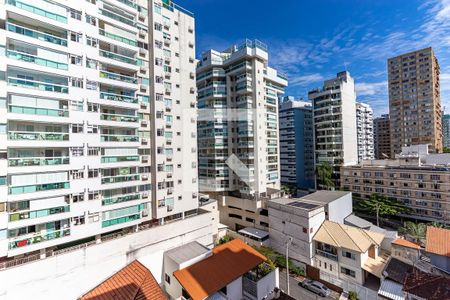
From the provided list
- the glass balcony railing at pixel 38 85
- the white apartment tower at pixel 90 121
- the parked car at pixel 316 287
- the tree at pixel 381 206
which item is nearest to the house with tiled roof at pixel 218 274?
the parked car at pixel 316 287

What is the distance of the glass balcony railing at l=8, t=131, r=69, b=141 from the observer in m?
17.9

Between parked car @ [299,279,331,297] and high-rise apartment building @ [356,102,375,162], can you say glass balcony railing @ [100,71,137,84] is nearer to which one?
parked car @ [299,279,331,297]

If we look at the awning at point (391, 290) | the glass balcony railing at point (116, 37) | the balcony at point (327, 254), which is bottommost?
the awning at point (391, 290)

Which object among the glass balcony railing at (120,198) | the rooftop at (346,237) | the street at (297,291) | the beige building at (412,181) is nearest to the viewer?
the glass balcony railing at (120,198)

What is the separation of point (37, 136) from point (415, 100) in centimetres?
9509

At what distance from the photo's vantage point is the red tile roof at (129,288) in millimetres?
18000

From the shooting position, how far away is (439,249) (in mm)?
22031

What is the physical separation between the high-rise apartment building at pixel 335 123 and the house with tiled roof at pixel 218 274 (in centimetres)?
3876

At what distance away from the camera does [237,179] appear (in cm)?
4228

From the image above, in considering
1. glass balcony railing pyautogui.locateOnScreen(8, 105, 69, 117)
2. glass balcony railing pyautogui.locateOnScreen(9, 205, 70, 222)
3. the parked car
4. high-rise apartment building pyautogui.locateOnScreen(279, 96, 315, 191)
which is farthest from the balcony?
high-rise apartment building pyautogui.locateOnScreen(279, 96, 315, 191)

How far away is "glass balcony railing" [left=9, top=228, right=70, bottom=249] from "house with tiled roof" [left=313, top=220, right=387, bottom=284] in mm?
28023

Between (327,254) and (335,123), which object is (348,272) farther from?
(335,123)

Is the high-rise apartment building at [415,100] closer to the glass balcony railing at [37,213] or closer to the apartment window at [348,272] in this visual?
the apartment window at [348,272]

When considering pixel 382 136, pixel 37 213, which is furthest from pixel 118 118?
pixel 382 136
